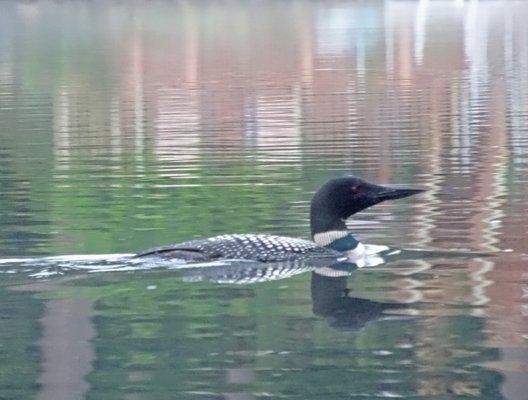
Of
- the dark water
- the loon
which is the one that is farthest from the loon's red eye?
the dark water

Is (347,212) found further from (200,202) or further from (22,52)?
(22,52)

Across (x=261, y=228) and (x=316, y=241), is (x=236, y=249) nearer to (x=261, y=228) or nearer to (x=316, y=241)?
(x=316, y=241)

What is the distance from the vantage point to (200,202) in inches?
619

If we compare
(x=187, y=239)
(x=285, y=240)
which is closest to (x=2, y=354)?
(x=285, y=240)

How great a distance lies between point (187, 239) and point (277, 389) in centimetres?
522

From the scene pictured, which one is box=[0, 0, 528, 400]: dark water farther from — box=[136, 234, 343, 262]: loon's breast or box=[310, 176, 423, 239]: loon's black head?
box=[310, 176, 423, 239]: loon's black head

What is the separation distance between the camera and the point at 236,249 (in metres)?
12.2

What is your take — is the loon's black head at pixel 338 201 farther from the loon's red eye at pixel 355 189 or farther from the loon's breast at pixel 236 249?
the loon's breast at pixel 236 249

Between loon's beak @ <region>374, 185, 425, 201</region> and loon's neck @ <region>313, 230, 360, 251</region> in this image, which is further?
loon's beak @ <region>374, 185, 425, 201</region>

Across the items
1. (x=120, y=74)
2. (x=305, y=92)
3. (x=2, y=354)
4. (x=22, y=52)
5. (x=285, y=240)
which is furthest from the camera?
(x=22, y=52)

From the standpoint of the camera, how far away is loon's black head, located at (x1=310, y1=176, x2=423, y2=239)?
12.7 meters

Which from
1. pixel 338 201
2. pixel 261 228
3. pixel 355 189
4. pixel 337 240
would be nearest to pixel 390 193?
pixel 355 189

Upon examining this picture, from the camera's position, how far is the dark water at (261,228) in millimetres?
9188

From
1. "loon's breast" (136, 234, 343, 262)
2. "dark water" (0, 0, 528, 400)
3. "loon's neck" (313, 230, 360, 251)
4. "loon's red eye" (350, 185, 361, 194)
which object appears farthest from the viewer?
"loon's red eye" (350, 185, 361, 194)
